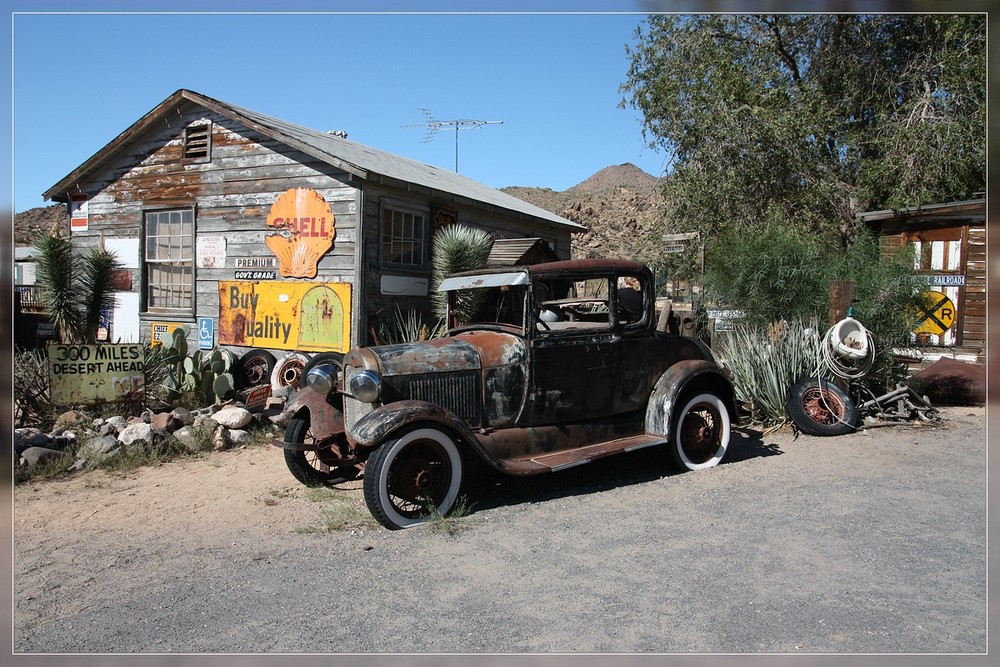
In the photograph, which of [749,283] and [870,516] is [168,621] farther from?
[749,283]

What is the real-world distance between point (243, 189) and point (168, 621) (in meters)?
8.61

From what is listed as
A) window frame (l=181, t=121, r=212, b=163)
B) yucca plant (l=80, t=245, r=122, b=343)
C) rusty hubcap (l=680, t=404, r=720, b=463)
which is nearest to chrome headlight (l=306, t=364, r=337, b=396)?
rusty hubcap (l=680, t=404, r=720, b=463)

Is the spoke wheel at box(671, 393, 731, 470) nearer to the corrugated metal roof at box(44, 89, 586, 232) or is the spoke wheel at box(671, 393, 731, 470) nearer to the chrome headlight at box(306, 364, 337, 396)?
the chrome headlight at box(306, 364, 337, 396)

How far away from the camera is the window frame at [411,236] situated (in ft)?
34.0

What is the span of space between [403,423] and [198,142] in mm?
8560

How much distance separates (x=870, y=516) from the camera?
5.20 meters

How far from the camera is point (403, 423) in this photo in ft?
15.6

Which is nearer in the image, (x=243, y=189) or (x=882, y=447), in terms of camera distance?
(x=882, y=447)

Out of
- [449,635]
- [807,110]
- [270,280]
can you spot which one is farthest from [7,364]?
[807,110]

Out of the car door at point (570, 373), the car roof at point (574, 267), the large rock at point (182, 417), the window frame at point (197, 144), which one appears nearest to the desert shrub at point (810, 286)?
the car roof at point (574, 267)

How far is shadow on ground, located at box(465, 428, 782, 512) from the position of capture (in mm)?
5657

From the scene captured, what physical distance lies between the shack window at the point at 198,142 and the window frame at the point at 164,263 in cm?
81

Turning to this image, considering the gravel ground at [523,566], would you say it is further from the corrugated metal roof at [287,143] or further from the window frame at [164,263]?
the window frame at [164,263]

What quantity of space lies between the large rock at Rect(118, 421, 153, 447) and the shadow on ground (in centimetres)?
319
